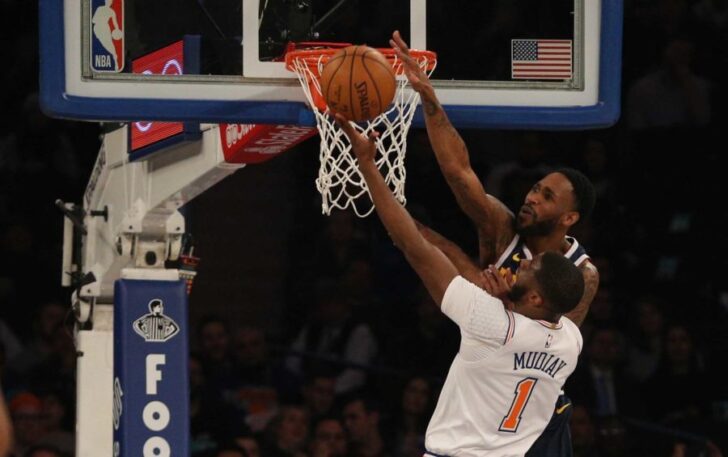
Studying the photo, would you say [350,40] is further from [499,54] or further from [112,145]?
[112,145]

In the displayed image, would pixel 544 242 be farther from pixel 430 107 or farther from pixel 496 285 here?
pixel 430 107

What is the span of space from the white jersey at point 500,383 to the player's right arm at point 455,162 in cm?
44

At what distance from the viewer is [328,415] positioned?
9773 mm

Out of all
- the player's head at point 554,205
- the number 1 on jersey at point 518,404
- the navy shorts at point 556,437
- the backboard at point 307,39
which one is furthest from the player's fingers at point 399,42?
the navy shorts at point 556,437

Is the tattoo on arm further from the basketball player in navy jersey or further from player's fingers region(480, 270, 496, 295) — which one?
player's fingers region(480, 270, 496, 295)

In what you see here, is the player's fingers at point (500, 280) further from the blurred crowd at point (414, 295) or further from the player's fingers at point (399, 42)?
the blurred crowd at point (414, 295)

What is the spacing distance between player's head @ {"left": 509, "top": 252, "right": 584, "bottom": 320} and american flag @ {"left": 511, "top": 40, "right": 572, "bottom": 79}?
37.8 inches

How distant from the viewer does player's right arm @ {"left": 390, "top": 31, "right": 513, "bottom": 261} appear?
5.52 metres

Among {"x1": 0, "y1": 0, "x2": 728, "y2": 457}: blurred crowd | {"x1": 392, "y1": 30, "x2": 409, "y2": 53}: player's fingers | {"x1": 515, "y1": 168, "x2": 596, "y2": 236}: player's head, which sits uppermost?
{"x1": 392, "y1": 30, "x2": 409, "y2": 53}: player's fingers

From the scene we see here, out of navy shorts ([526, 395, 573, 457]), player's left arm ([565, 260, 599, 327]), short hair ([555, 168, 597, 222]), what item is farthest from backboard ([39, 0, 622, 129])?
navy shorts ([526, 395, 573, 457])

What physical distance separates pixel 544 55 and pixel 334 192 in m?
4.39

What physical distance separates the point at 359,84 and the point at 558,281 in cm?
93

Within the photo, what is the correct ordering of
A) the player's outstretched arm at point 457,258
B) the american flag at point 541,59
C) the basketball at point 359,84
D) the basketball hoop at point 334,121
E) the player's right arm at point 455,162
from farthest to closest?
the american flag at point 541,59 → the player's outstretched arm at point 457,258 → the basketball hoop at point 334,121 → the player's right arm at point 455,162 → the basketball at point 359,84

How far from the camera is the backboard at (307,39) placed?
5.68m
